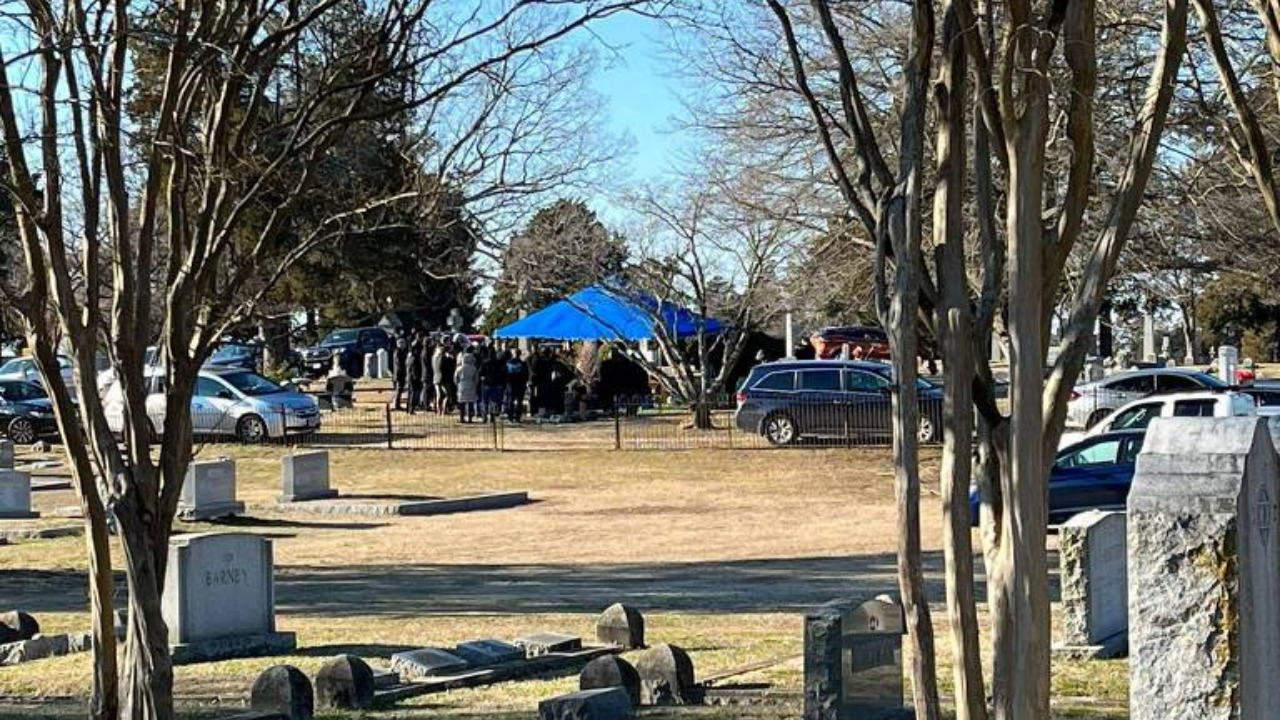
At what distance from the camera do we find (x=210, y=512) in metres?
29.0

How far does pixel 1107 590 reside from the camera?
14.7 m

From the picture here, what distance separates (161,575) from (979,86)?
425cm

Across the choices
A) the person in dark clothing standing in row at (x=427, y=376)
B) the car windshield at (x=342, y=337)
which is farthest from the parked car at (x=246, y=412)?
the car windshield at (x=342, y=337)

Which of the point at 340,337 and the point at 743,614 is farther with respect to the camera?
the point at 340,337

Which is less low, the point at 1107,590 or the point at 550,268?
the point at 550,268

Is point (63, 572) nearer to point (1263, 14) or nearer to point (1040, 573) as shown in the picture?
point (1263, 14)

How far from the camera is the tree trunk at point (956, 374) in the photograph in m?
5.95

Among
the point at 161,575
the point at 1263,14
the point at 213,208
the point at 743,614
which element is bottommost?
the point at 743,614

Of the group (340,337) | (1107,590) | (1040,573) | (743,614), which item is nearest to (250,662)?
(743,614)

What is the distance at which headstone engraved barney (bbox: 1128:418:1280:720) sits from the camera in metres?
6.75

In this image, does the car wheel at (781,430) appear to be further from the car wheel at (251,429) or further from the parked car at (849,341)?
the parked car at (849,341)

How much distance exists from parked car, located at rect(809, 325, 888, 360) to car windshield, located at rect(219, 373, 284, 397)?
868 inches

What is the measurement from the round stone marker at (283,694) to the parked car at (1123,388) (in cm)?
2816

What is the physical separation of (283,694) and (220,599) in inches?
176
